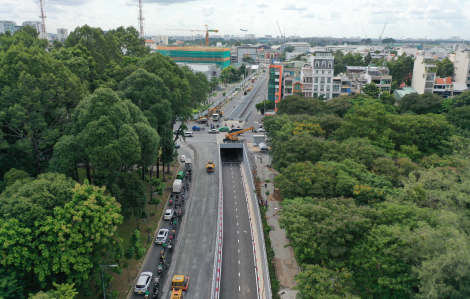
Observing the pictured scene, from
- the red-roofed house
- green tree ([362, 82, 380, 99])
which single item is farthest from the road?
the red-roofed house

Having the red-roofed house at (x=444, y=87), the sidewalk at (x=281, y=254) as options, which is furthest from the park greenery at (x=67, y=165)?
the red-roofed house at (x=444, y=87)

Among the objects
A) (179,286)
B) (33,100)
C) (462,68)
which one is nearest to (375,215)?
(179,286)

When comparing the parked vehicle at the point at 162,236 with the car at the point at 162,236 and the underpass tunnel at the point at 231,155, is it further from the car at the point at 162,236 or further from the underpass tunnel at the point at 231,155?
the underpass tunnel at the point at 231,155

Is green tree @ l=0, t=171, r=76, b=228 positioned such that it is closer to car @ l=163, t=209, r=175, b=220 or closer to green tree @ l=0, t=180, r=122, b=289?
green tree @ l=0, t=180, r=122, b=289

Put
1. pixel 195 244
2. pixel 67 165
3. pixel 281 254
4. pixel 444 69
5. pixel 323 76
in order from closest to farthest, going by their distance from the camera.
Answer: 1. pixel 67 165
2. pixel 281 254
3. pixel 195 244
4. pixel 323 76
5. pixel 444 69

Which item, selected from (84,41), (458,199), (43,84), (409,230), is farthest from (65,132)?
(458,199)

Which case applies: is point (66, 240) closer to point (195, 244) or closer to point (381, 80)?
point (195, 244)

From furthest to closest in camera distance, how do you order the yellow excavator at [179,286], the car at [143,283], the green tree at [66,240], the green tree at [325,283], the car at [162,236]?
the car at [162,236], the car at [143,283], the yellow excavator at [179,286], the green tree at [325,283], the green tree at [66,240]

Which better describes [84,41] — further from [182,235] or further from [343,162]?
[343,162]
